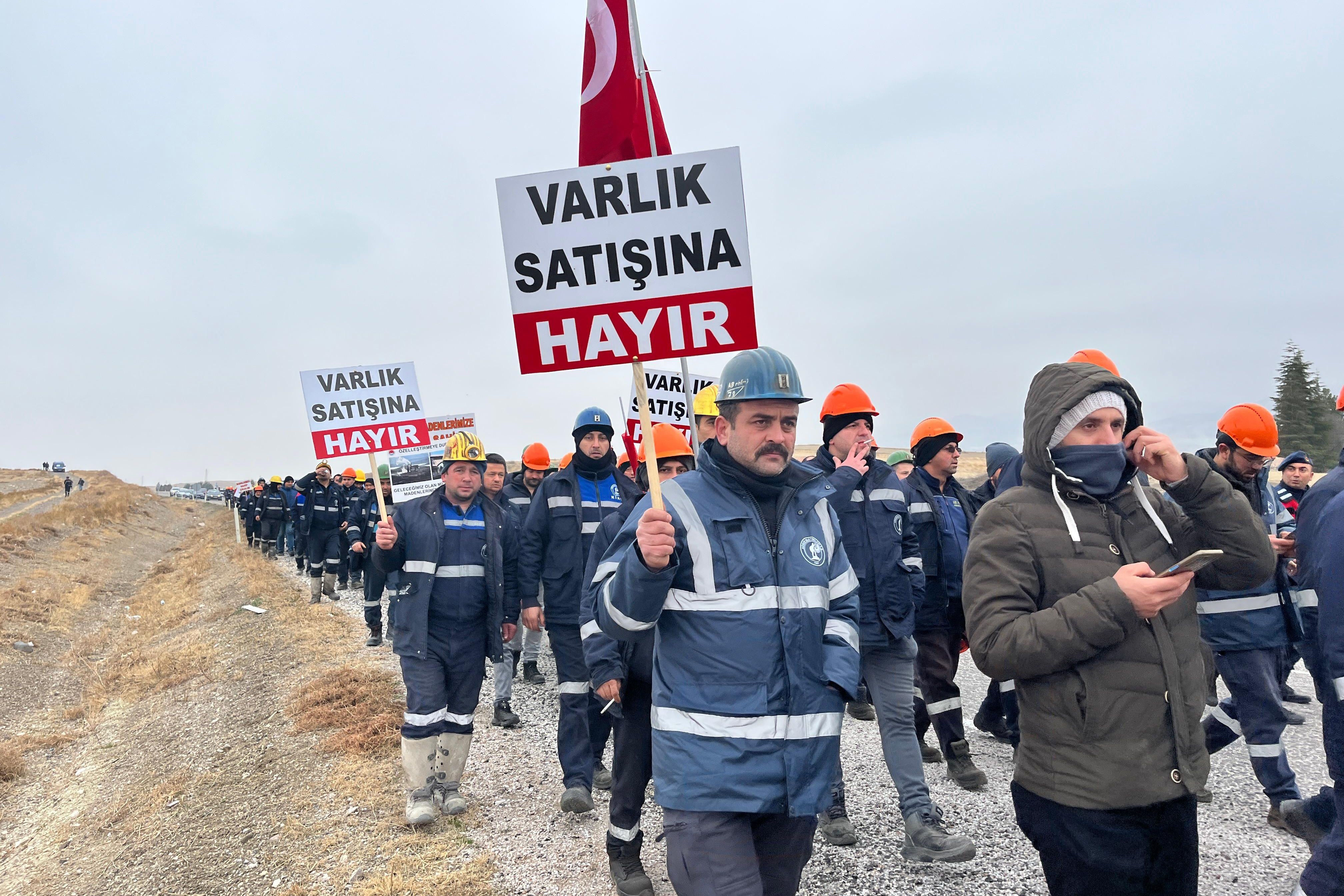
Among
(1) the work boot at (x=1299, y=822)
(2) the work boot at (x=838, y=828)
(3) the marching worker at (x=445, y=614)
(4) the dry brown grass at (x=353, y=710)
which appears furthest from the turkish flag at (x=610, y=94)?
(4) the dry brown grass at (x=353, y=710)

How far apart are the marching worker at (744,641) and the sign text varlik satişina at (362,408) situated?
234 inches

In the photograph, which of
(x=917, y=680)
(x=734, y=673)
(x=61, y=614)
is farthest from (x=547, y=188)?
(x=61, y=614)

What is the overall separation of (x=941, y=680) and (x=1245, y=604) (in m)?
1.91

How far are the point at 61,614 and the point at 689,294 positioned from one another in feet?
70.7

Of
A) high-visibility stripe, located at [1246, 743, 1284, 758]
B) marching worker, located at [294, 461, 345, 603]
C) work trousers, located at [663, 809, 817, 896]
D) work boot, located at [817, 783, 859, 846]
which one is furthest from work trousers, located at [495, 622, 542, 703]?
marching worker, located at [294, 461, 345, 603]

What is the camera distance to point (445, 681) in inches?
220

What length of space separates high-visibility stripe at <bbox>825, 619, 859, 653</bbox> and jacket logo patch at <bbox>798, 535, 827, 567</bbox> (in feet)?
0.72

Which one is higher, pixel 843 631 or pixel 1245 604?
pixel 843 631

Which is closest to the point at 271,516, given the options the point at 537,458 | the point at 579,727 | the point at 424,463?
the point at 424,463

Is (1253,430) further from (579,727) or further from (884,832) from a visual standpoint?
(579,727)

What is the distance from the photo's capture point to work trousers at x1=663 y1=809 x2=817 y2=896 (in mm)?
2648

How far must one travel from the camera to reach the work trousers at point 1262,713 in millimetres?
4586

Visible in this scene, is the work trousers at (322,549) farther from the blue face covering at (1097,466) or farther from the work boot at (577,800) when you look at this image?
the blue face covering at (1097,466)

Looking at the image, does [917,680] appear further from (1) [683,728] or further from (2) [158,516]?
(2) [158,516]
